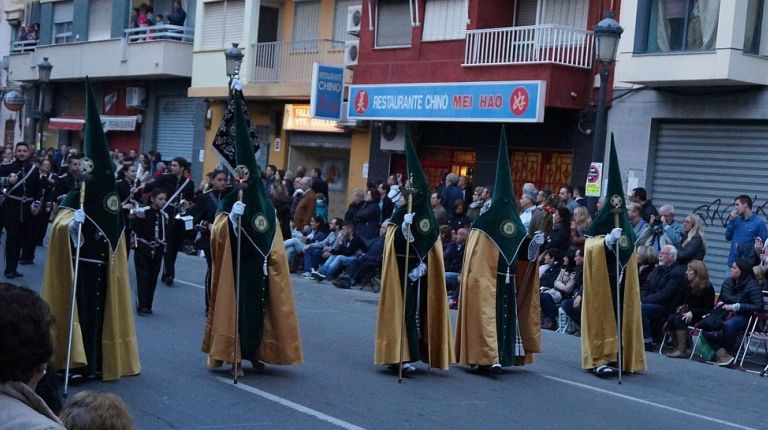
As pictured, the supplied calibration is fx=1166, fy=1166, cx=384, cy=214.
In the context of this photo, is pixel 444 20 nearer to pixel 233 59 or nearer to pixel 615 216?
pixel 233 59

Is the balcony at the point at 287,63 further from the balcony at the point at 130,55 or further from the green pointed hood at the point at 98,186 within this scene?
the green pointed hood at the point at 98,186

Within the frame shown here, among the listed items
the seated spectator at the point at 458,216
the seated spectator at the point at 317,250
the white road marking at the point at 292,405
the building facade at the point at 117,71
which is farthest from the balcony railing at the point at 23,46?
the white road marking at the point at 292,405

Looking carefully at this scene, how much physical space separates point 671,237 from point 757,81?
444 centimetres

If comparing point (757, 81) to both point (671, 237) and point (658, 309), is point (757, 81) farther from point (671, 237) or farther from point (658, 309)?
point (658, 309)

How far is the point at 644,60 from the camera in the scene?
2048 cm

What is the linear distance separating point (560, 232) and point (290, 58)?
14.1 meters

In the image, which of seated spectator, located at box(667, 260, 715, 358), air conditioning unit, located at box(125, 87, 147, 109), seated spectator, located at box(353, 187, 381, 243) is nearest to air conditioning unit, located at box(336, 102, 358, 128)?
seated spectator, located at box(353, 187, 381, 243)

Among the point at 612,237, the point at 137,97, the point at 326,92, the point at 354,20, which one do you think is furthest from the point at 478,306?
the point at 137,97

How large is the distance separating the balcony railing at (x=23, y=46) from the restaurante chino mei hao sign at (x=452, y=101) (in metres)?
18.9

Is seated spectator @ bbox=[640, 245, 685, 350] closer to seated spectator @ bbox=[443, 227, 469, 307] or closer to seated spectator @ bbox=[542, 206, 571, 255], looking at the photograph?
seated spectator @ bbox=[542, 206, 571, 255]

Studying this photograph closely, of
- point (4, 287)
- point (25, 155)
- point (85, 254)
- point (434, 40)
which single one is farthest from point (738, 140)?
point (4, 287)

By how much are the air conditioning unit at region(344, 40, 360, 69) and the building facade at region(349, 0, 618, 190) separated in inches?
13.6

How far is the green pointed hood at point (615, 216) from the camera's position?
12.0 metres

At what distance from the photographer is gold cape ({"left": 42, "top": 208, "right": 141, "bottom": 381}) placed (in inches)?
379
